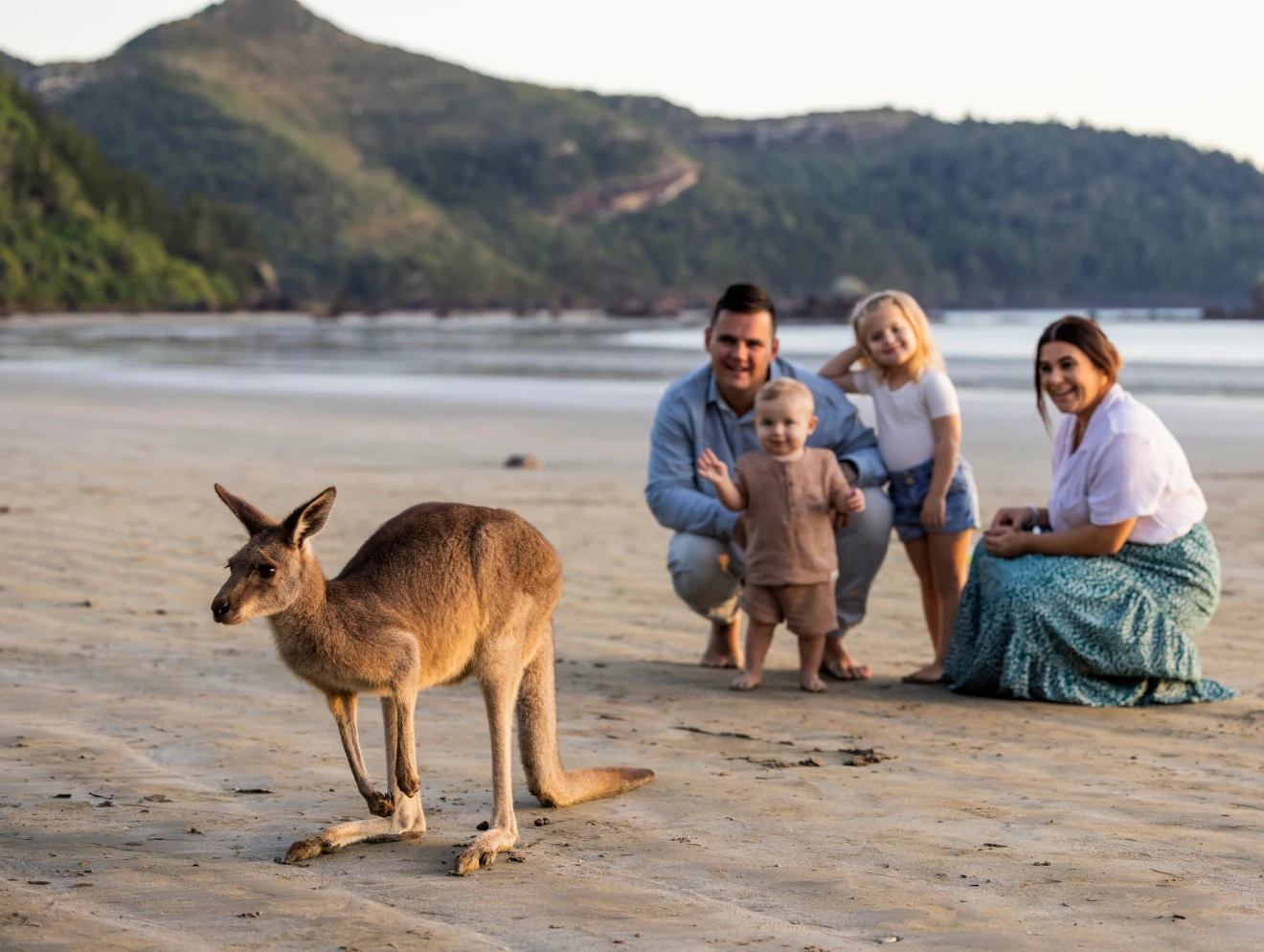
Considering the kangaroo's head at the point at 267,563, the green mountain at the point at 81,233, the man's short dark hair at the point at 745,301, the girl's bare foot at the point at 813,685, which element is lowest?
the girl's bare foot at the point at 813,685

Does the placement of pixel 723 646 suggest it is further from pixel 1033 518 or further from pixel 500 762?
pixel 500 762

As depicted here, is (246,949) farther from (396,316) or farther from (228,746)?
(396,316)

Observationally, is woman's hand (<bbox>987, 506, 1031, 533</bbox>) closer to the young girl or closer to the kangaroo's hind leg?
the young girl

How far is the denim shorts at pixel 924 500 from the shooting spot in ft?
20.8

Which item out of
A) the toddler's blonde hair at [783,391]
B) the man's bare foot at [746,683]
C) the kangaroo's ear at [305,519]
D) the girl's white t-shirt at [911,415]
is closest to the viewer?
the kangaroo's ear at [305,519]

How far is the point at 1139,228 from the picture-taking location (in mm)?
162500

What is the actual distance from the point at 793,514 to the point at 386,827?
2.45m

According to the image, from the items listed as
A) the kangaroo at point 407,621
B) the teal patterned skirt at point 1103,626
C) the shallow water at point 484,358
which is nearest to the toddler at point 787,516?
the teal patterned skirt at point 1103,626

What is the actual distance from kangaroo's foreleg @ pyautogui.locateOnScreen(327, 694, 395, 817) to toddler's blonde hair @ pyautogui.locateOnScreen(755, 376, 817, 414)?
2.51 m

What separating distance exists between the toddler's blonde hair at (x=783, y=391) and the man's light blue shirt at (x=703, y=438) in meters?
0.52

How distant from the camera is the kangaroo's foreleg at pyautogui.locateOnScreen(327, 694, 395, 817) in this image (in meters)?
3.80

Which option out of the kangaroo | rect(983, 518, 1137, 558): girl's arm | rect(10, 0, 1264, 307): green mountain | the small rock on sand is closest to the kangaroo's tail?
the kangaroo

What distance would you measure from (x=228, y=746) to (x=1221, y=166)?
179563 millimetres

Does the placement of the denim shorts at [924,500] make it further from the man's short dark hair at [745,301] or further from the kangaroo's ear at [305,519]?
the kangaroo's ear at [305,519]
